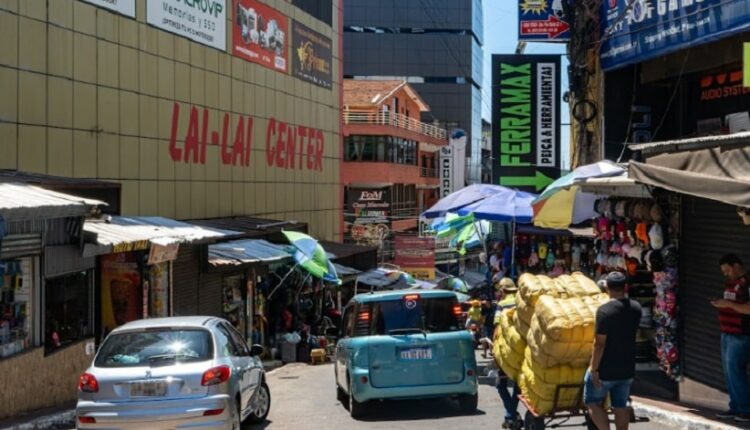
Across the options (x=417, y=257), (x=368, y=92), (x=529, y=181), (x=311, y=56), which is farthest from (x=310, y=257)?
(x=368, y=92)

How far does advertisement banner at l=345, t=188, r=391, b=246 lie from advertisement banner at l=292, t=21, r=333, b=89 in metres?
16.4

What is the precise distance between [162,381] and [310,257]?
13311 mm

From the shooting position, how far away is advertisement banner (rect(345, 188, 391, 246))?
49656 mm

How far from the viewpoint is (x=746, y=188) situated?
26.3ft

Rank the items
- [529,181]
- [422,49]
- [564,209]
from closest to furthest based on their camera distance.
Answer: [564,209]
[529,181]
[422,49]

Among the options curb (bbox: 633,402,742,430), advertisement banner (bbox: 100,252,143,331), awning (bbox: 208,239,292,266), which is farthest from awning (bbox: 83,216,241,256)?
curb (bbox: 633,402,742,430)

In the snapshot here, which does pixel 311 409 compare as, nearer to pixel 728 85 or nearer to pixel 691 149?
pixel 691 149

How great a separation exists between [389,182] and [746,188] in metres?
49.9

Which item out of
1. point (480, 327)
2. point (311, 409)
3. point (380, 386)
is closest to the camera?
point (380, 386)

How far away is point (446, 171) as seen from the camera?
63.1 metres

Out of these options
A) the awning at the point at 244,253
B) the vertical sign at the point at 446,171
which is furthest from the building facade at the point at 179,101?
the vertical sign at the point at 446,171

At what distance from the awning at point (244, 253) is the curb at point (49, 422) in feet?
25.1

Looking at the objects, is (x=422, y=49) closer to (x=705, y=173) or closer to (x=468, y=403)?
(x=468, y=403)

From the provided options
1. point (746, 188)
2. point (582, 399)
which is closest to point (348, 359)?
point (582, 399)
